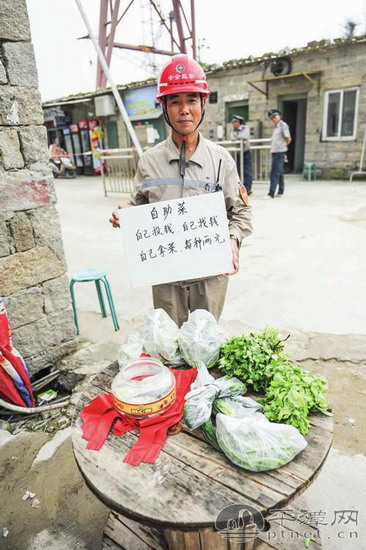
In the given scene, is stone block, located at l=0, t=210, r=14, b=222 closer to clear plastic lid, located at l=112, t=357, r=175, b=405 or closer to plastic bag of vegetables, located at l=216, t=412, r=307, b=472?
clear plastic lid, located at l=112, t=357, r=175, b=405

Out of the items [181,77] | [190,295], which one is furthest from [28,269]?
[181,77]

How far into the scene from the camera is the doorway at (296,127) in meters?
13.0

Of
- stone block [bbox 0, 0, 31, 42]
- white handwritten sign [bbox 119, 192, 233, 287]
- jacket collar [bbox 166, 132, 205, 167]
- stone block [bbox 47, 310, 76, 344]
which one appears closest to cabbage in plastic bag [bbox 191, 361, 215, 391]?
white handwritten sign [bbox 119, 192, 233, 287]

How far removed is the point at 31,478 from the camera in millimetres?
2242

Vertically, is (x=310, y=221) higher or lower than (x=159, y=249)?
lower

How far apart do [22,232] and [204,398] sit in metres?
2.07

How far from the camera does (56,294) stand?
3.09 meters

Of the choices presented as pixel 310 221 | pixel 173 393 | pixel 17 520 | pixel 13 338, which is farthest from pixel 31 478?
pixel 310 221

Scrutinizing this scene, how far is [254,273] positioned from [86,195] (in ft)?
28.0

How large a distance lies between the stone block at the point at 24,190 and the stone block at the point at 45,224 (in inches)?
2.2

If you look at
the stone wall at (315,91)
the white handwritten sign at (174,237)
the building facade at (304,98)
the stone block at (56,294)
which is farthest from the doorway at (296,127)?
the white handwritten sign at (174,237)

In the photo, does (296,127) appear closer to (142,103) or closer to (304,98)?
(304,98)

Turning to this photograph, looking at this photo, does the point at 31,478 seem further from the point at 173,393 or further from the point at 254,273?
the point at 254,273

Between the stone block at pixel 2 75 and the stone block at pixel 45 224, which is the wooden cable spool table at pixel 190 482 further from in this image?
the stone block at pixel 2 75
